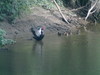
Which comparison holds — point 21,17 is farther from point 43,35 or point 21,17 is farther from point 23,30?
point 43,35

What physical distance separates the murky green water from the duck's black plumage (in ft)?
1.01

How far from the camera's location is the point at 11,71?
1758cm

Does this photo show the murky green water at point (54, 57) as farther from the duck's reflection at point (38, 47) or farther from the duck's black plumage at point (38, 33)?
the duck's black plumage at point (38, 33)

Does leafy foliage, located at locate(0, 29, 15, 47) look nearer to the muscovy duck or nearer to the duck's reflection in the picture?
the duck's reflection

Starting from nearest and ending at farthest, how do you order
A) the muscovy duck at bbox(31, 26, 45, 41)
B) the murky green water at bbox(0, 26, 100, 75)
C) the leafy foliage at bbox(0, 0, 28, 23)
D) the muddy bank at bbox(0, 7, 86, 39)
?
the murky green water at bbox(0, 26, 100, 75) < the muscovy duck at bbox(31, 26, 45, 41) < the muddy bank at bbox(0, 7, 86, 39) < the leafy foliage at bbox(0, 0, 28, 23)

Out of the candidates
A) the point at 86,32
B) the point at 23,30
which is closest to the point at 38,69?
the point at 23,30

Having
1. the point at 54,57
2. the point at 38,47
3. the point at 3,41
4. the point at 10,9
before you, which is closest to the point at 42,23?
the point at 10,9

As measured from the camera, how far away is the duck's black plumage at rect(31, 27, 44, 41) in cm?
2427

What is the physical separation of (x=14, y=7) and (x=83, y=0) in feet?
23.4

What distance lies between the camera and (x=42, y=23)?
90.0ft

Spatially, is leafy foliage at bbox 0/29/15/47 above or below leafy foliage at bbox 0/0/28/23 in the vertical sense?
below

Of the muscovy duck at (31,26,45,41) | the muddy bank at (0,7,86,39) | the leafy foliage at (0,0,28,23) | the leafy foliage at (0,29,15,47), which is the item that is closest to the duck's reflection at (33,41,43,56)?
the muscovy duck at (31,26,45,41)

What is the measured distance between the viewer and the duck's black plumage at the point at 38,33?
24.3 metres

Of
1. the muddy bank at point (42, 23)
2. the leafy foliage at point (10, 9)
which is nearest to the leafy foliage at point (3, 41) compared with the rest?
the muddy bank at point (42, 23)
